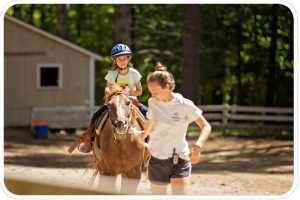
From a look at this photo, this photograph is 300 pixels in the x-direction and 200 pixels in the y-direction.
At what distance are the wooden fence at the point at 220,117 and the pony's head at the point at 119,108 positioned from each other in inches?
654

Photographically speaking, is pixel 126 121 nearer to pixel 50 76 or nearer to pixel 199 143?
pixel 199 143

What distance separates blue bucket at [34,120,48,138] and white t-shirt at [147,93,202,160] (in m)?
18.0

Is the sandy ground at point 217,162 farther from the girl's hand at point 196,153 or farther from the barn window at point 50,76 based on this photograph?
the girl's hand at point 196,153

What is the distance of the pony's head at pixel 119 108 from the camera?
7.02 meters

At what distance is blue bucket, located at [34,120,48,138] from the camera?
23188 mm

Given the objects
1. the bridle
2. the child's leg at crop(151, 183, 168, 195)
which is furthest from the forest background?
the child's leg at crop(151, 183, 168, 195)

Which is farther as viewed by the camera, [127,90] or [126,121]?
[127,90]

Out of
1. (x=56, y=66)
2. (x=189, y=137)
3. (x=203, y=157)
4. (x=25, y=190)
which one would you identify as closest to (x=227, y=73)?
Result: (x=56, y=66)

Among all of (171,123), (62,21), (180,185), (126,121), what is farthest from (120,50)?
(62,21)

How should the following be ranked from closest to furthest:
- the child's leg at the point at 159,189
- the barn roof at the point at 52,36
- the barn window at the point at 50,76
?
the child's leg at the point at 159,189
the barn roof at the point at 52,36
the barn window at the point at 50,76

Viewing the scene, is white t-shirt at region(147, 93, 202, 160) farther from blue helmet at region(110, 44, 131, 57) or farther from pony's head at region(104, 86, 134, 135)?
blue helmet at region(110, 44, 131, 57)

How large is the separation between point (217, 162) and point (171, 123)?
40.2ft

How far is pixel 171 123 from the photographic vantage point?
545 cm

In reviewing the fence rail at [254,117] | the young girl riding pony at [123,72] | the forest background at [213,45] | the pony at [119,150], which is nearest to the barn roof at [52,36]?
the forest background at [213,45]
